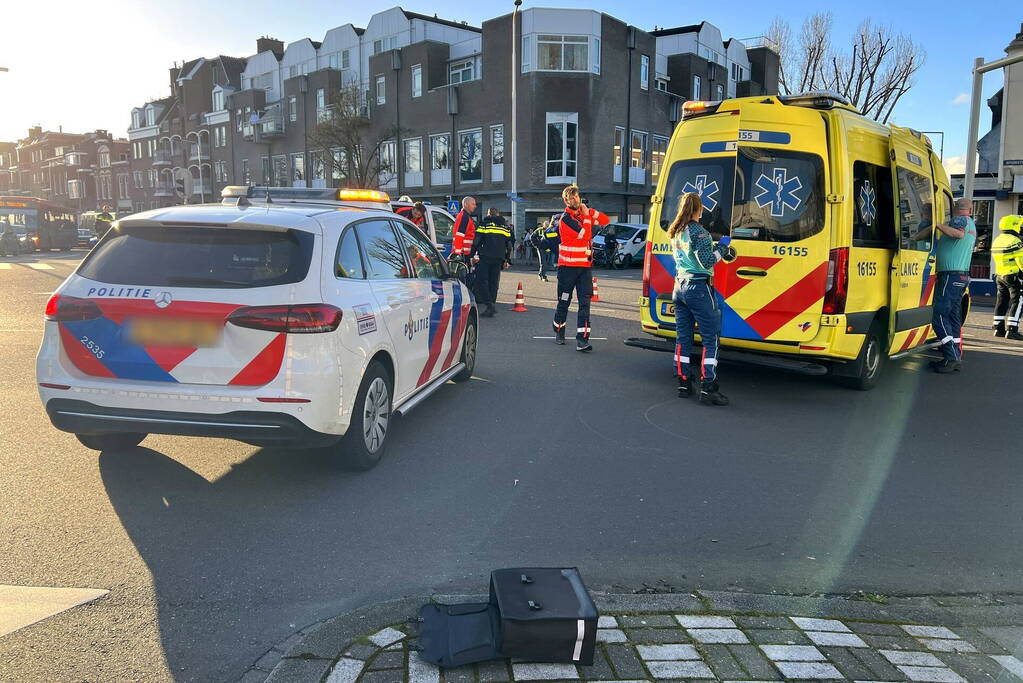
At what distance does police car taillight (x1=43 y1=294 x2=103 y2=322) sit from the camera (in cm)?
446

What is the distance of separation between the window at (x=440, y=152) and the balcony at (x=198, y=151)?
97.6 feet

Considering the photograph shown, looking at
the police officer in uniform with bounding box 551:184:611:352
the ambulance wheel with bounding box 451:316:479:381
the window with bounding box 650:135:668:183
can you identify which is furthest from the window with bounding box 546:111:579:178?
the ambulance wheel with bounding box 451:316:479:381

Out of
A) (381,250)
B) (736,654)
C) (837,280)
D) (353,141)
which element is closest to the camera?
(736,654)

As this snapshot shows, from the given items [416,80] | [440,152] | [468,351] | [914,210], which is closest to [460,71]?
[416,80]

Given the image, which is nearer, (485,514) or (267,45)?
(485,514)

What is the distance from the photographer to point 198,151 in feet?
210

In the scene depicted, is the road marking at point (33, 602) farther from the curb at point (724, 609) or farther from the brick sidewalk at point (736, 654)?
the brick sidewalk at point (736, 654)

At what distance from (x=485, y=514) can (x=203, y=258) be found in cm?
218

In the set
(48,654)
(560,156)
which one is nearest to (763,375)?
(48,654)

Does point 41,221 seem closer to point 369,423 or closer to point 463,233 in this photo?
point 463,233

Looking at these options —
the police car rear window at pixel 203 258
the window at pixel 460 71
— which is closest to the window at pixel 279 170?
the window at pixel 460 71

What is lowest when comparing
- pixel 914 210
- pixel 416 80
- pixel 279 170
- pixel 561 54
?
pixel 914 210

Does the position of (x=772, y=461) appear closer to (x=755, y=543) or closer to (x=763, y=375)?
(x=755, y=543)

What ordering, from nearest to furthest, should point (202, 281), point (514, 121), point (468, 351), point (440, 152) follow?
point (202, 281), point (468, 351), point (514, 121), point (440, 152)
